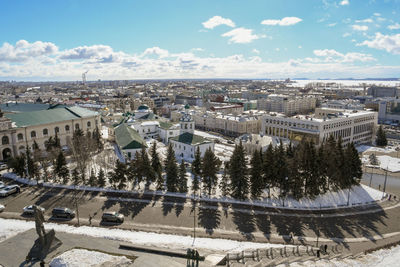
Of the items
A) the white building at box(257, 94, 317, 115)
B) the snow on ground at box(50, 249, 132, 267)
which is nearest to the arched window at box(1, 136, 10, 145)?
the snow on ground at box(50, 249, 132, 267)

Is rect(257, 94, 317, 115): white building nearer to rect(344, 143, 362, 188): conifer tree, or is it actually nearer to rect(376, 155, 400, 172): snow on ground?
rect(376, 155, 400, 172): snow on ground

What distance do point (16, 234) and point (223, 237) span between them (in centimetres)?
1849

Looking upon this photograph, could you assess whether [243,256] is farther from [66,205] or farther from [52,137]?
[52,137]

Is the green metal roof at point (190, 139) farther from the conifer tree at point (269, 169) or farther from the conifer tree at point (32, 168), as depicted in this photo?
the conifer tree at point (32, 168)

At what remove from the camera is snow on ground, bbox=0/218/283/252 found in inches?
939

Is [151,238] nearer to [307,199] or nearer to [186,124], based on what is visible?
[307,199]

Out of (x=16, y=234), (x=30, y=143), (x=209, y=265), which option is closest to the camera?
(x=209, y=265)

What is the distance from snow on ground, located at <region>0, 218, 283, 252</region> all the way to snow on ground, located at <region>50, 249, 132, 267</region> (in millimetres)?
4067

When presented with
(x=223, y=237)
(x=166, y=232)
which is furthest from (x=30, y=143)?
(x=223, y=237)

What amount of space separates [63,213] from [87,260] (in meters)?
11.3

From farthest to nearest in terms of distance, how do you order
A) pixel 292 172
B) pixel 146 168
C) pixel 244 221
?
1. pixel 146 168
2. pixel 292 172
3. pixel 244 221

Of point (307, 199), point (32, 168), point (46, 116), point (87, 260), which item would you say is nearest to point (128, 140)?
point (32, 168)

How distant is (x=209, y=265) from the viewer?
19.8 m

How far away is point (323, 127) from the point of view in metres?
67.1
